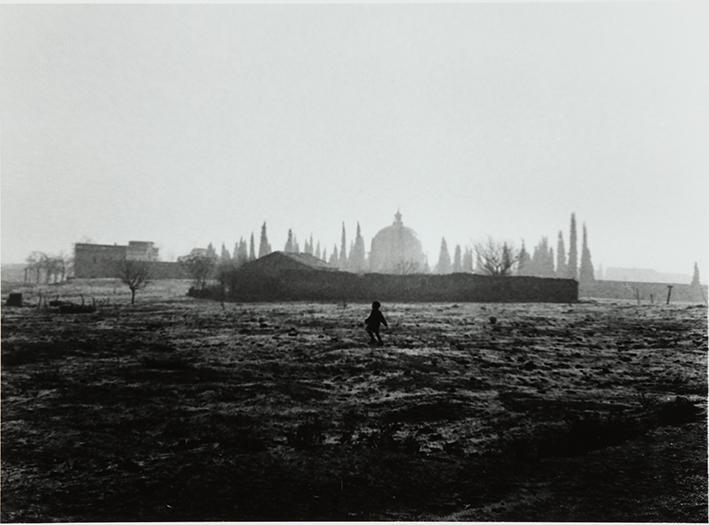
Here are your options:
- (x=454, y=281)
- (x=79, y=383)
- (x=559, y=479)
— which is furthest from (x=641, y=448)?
(x=79, y=383)

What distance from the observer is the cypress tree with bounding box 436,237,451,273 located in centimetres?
848

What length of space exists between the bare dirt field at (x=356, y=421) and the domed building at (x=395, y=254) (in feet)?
7.72

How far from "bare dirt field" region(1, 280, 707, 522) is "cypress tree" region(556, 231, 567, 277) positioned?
1777 mm

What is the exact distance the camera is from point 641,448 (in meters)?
4.87

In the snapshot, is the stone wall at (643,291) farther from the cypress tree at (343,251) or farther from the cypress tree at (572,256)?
the cypress tree at (343,251)

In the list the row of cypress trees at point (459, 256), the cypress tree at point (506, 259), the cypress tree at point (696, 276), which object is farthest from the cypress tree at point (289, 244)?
the cypress tree at point (696, 276)

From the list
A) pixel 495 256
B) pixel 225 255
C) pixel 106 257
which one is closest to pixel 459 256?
pixel 495 256

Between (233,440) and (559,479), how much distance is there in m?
3.63

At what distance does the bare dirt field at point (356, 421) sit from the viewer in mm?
4133

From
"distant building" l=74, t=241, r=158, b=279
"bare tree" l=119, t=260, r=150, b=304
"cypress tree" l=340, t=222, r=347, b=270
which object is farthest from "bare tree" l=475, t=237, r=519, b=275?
"bare tree" l=119, t=260, r=150, b=304

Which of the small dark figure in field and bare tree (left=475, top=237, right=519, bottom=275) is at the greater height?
bare tree (left=475, top=237, right=519, bottom=275)

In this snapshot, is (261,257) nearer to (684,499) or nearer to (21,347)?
(21,347)

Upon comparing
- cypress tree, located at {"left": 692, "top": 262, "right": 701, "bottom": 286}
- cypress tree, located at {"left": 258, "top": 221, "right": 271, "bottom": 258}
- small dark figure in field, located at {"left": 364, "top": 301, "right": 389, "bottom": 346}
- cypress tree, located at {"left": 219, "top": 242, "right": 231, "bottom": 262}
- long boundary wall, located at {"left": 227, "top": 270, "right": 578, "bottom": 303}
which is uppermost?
cypress tree, located at {"left": 258, "top": 221, "right": 271, "bottom": 258}

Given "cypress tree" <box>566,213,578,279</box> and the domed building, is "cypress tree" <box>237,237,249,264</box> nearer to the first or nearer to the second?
the domed building
